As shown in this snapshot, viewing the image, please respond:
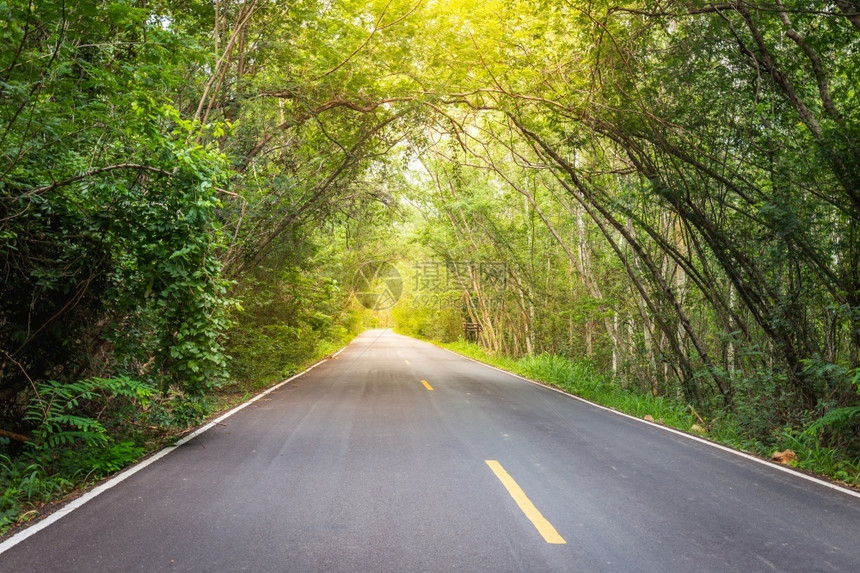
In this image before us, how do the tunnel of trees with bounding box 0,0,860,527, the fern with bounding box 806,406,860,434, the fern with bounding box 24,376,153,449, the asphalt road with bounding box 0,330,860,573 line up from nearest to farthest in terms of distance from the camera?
the asphalt road with bounding box 0,330,860,573 < the fern with bounding box 24,376,153,449 < the tunnel of trees with bounding box 0,0,860,527 < the fern with bounding box 806,406,860,434

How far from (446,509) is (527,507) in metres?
0.66

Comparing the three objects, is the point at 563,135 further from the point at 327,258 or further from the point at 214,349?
the point at 327,258

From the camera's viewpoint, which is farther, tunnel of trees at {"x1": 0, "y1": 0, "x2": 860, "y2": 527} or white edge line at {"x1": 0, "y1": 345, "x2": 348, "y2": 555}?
tunnel of trees at {"x1": 0, "y1": 0, "x2": 860, "y2": 527}

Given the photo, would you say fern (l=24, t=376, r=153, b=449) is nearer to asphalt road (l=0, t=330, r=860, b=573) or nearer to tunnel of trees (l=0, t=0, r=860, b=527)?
tunnel of trees (l=0, t=0, r=860, b=527)

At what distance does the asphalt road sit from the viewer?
136 inches

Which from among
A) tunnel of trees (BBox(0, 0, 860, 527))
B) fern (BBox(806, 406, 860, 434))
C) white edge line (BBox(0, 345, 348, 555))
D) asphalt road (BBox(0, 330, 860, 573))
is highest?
tunnel of trees (BBox(0, 0, 860, 527))

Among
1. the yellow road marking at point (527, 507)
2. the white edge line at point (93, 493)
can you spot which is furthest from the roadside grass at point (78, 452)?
the yellow road marking at point (527, 507)

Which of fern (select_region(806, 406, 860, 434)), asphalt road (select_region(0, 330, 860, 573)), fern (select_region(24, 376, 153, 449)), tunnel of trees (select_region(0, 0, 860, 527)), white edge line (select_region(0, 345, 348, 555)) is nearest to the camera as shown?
asphalt road (select_region(0, 330, 860, 573))

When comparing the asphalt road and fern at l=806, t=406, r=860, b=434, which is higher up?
fern at l=806, t=406, r=860, b=434

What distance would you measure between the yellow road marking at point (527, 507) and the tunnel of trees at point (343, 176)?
3.54m

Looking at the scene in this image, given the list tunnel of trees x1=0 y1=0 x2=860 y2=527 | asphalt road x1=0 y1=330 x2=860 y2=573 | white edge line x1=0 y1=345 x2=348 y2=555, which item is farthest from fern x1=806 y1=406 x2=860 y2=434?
white edge line x1=0 y1=345 x2=348 y2=555

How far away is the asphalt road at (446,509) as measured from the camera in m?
3.46

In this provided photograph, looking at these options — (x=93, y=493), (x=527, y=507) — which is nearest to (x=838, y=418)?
(x=527, y=507)

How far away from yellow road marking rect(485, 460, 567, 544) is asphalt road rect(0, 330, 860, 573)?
2 centimetres
